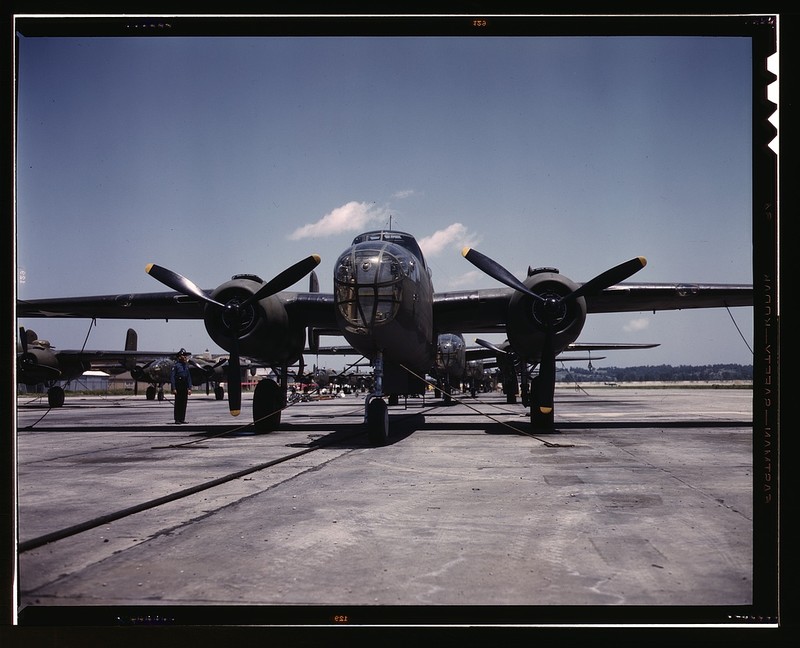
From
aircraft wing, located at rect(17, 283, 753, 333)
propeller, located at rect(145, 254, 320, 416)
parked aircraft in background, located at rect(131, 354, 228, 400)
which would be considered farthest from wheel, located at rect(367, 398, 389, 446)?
parked aircraft in background, located at rect(131, 354, 228, 400)

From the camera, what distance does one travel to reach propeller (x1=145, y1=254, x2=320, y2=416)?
44.8ft

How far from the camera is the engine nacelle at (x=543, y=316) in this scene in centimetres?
1432

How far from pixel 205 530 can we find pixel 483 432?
10.8 metres

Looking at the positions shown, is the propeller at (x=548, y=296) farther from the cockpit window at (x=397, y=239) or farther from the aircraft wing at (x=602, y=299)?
the aircraft wing at (x=602, y=299)

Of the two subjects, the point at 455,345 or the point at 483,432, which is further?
the point at 455,345

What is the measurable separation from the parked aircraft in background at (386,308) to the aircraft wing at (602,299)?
0.09ft

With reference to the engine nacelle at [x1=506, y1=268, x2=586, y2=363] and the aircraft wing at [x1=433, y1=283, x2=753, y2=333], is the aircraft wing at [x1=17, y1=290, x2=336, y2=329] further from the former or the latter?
the engine nacelle at [x1=506, y1=268, x2=586, y2=363]

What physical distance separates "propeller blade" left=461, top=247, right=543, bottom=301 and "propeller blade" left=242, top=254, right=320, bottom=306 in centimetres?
355

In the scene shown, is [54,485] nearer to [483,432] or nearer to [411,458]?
[411,458]
